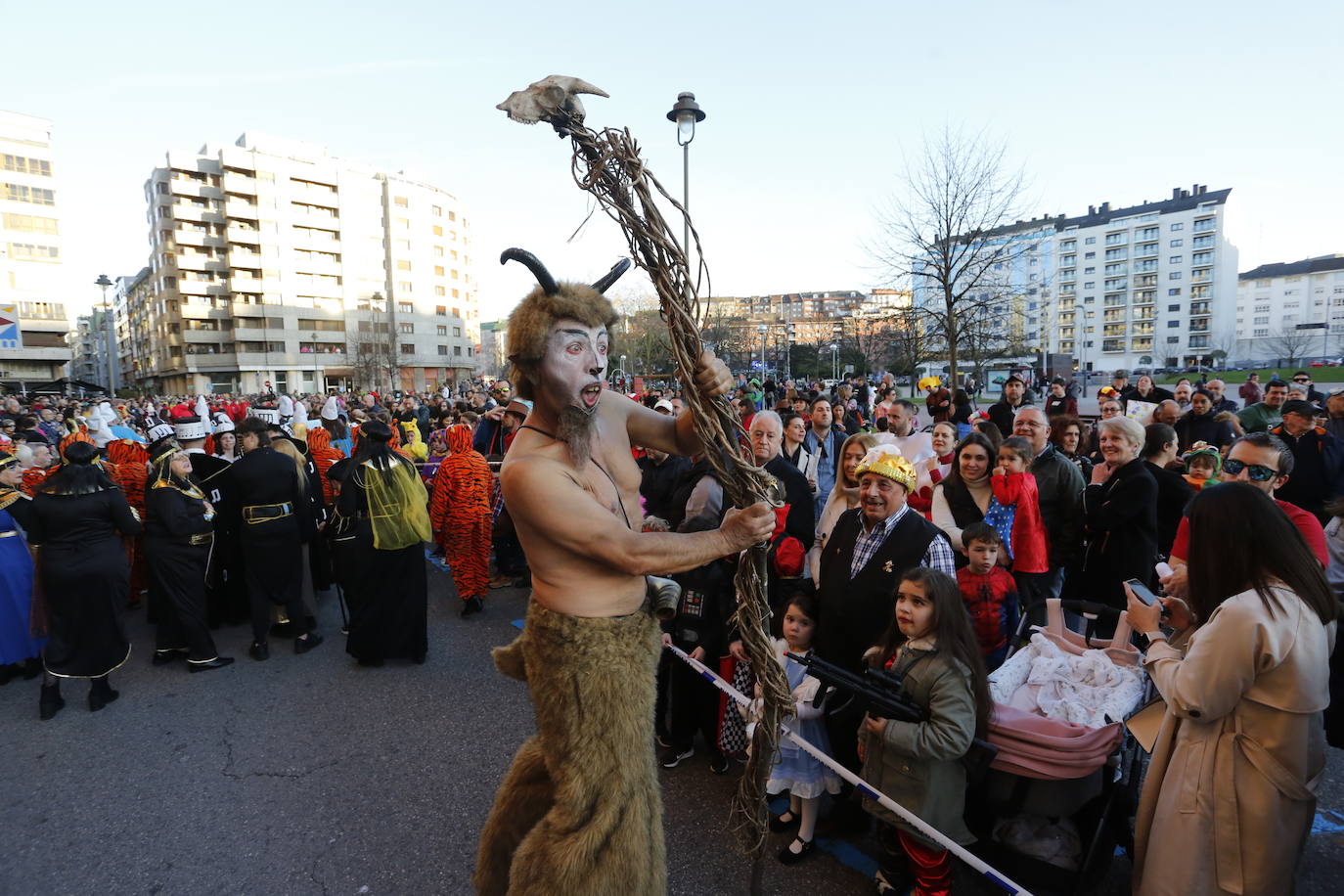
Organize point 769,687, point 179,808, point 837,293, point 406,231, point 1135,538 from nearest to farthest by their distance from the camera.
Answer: point 769,687, point 179,808, point 1135,538, point 406,231, point 837,293

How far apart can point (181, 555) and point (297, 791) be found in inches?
102

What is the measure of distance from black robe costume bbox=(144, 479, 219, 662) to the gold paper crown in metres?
5.16

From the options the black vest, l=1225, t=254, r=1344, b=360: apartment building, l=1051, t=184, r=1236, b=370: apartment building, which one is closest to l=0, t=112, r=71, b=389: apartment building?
the black vest

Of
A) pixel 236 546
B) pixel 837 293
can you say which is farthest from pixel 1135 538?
pixel 837 293

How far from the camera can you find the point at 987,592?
12.2 feet

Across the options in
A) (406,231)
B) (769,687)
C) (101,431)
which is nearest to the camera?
(769,687)

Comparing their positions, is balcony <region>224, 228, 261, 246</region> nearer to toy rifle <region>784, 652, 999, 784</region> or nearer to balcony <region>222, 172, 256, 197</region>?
balcony <region>222, 172, 256, 197</region>

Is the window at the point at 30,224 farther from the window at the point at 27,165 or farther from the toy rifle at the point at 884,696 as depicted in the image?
the toy rifle at the point at 884,696

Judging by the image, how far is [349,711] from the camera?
4699 millimetres

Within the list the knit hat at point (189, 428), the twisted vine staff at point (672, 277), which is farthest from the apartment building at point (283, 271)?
the twisted vine staff at point (672, 277)

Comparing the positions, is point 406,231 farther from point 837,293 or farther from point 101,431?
point 837,293

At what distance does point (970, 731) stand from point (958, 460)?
253cm

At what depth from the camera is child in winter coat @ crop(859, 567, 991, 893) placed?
2.65 m

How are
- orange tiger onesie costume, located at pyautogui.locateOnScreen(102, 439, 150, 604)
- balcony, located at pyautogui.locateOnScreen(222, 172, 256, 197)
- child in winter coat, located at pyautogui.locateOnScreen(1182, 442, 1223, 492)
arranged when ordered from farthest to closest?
1. balcony, located at pyautogui.locateOnScreen(222, 172, 256, 197)
2. orange tiger onesie costume, located at pyautogui.locateOnScreen(102, 439, 150, 604)
3. child in winter coat, located at pyautogui.locateOnScreen(1182, 442, 1223, 492)
